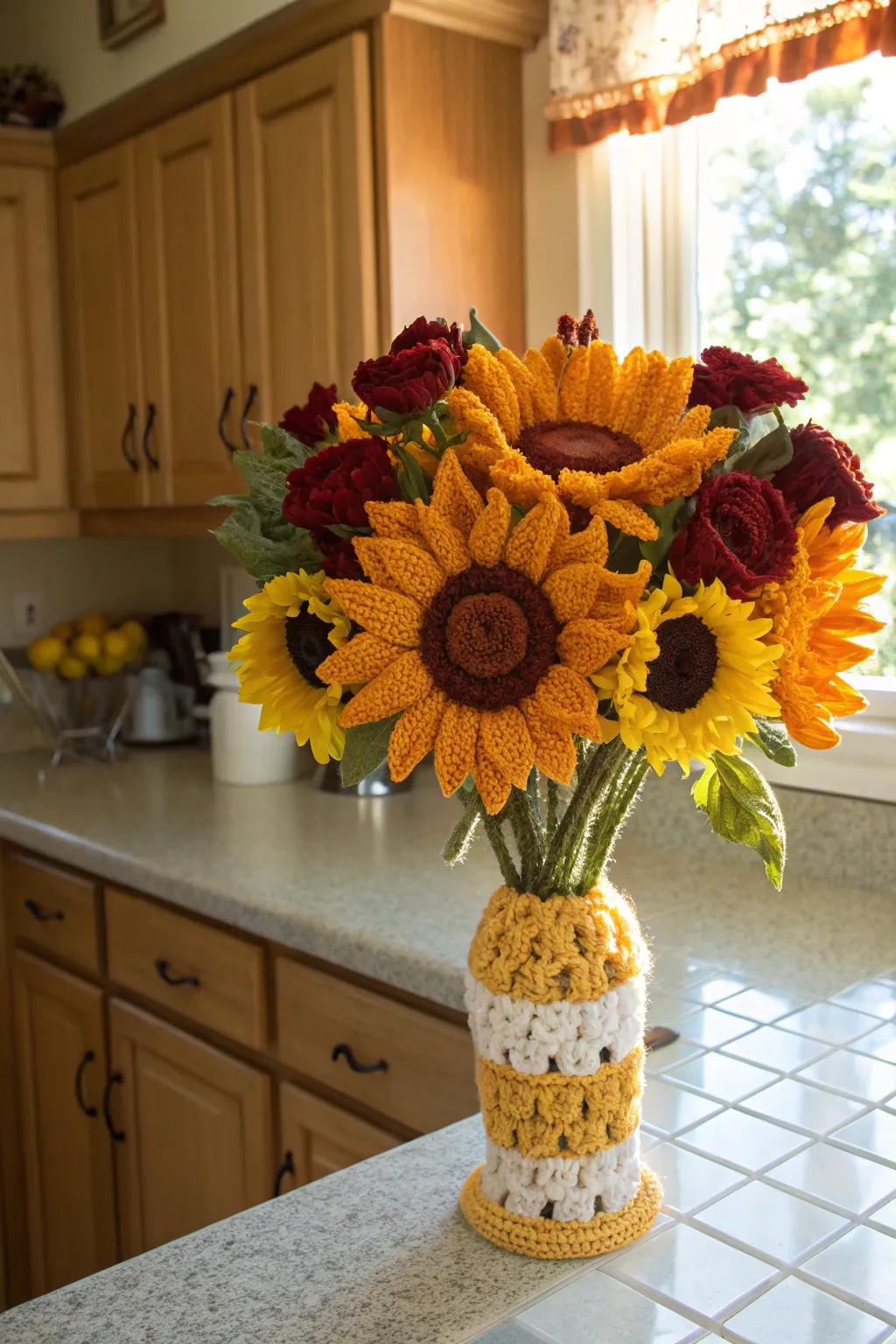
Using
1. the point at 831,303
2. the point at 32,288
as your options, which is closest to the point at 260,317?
the point at 32,288

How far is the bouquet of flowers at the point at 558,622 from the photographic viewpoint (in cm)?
67

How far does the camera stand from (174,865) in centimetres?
177


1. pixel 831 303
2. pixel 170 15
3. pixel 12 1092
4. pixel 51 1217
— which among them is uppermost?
pixel 170 15

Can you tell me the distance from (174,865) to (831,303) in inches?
45.6

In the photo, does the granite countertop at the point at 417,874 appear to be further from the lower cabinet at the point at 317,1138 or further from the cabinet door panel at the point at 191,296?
the cabinet door panel at the point at 191,296

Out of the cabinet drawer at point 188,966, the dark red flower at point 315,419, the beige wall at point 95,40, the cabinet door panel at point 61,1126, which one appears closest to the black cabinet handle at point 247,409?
the beige wall at point 95,40

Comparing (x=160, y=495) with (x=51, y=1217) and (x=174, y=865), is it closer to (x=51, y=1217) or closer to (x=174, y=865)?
(x=174, y=865)

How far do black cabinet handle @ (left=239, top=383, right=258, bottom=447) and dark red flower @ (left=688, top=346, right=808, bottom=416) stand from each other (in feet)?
5.08

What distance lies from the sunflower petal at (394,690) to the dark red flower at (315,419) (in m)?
0.18

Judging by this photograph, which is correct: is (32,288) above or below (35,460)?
above

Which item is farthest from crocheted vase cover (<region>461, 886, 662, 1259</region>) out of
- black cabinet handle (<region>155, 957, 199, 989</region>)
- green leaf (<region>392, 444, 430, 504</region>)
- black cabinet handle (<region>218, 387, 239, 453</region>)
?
black cabinet handle (<region>218, 387, 239, 453</region>)

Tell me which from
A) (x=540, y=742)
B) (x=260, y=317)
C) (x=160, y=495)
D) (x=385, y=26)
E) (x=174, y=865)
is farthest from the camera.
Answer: (x=160, y=495)

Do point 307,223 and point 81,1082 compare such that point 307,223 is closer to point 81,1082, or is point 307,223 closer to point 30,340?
point 30,340

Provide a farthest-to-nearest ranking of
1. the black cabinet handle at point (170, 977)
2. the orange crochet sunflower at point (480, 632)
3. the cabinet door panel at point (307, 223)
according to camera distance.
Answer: the cabinet door panel at point (307, 223)
the black cabinet handle at point (170, 977)
the orange crochet sunflower at point (480, 632)
